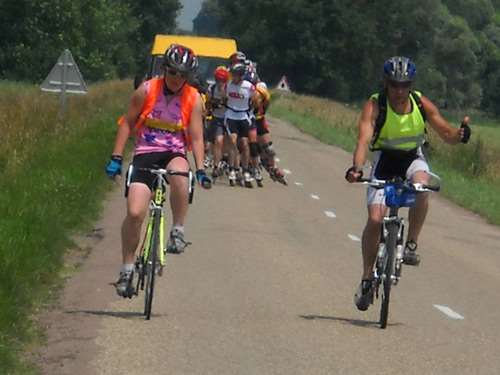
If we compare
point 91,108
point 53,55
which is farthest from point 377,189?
point 53,55

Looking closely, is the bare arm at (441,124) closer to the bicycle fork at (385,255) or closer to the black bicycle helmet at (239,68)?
the bicycle fork at (385,255)

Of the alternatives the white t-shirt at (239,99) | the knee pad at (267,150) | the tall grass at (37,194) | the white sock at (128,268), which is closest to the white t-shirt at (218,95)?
the white t-shirt at (239,99)

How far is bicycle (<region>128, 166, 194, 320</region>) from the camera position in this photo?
9984 millimetres

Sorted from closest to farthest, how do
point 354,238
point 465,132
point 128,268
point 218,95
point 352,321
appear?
point 128,268 < point 352,321 < point 465,132 < point 354,238 < point 218,95

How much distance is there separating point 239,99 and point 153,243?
12.1m

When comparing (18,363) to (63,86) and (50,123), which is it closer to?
(50,123)

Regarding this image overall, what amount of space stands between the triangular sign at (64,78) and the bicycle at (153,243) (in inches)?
692

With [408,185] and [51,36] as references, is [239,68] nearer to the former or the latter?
[408,185]

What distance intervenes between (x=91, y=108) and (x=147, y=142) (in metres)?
25.9

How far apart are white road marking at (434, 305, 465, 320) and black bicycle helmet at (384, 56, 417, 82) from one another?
2020mm

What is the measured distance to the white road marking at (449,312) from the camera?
1107 cm

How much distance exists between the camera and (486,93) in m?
129

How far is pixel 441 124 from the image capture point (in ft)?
35.2

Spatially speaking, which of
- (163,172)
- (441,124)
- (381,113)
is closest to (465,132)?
(441,124)
